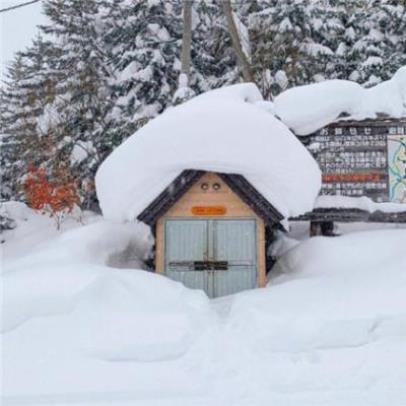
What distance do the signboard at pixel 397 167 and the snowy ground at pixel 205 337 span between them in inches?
42.9

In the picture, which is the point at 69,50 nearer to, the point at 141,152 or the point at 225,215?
the point at 141,152

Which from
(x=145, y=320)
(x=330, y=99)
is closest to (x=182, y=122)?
(x=330, y=99)

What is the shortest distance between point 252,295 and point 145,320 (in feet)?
6.99

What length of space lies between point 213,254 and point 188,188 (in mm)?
1365

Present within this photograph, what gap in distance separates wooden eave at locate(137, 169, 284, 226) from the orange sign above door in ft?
1.48

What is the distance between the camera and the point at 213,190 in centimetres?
822

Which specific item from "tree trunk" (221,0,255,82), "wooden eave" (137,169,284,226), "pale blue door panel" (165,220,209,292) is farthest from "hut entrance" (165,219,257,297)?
"tree trunk" (221,0,255,82)

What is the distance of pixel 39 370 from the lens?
4.61 metres

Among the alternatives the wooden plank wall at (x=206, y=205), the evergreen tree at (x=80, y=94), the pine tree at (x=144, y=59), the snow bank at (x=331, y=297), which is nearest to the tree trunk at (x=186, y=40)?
the pine tree at (x=144, y=59)

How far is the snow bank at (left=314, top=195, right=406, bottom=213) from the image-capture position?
865 cm

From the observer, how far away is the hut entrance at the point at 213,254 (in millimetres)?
8031

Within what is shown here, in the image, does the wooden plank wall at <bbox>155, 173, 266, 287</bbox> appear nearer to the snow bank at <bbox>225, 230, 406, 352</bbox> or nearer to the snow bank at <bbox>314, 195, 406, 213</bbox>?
the snow bank at <bbox>225, 230, 406, 352</bbox>

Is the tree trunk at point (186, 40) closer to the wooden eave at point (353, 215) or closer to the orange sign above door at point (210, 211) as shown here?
the orange sign above door at point (210, 211)

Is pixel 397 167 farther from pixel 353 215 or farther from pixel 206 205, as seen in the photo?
pixel 206 205
